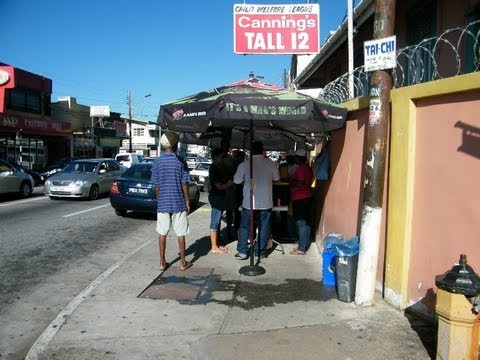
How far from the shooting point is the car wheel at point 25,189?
18125mm

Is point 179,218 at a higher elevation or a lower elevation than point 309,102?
lower

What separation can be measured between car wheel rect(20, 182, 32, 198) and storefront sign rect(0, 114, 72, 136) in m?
11.2

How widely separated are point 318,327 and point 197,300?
5.09 feet

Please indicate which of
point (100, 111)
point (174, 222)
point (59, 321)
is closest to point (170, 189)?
point (174, 222)

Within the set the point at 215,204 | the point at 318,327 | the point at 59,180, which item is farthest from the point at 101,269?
the point at 59,180

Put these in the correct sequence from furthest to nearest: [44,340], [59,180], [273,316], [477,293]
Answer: [59,180] < [273,316] < [44,340] < [477,293]

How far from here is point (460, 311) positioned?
12.0ft

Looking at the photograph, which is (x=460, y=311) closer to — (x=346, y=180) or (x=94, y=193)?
(x=346, y=180)

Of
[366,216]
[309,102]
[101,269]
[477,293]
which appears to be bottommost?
[101,269]

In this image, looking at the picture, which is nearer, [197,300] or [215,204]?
[197,300]

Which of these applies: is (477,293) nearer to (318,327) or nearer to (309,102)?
(318,327)

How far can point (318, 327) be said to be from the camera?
4734 mm

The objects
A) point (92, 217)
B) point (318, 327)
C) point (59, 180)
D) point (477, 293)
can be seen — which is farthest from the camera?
point (59, 180)

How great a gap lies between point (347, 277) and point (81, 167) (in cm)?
1449
